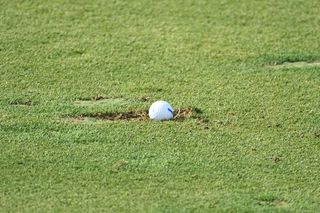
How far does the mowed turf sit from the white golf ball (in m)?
0.09

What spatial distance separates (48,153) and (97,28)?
3.58 metres

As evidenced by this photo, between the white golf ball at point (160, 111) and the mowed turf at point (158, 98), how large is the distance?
3.6 inches

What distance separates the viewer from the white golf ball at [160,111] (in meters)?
8.57

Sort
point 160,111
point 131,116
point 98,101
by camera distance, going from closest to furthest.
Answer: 1. point 160,111
2. point 131,116
3. point 98,101

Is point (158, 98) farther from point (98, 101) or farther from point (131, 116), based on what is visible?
point (98, 101)

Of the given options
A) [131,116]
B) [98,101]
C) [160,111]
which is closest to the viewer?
[160,111]

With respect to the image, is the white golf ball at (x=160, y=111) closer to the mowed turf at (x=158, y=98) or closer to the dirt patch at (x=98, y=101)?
the mowed turf at (x=158, y=98)

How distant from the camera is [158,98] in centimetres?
915

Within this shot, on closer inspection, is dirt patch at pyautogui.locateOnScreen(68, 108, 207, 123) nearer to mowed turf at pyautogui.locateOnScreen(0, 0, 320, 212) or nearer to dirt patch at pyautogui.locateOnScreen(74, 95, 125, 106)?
mowed turf at pyautogui.locateOnScreen(0, 0, 320, 212)

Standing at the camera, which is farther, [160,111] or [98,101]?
[98,101]

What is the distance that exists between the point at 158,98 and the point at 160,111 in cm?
59

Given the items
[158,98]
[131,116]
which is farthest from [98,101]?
[158,98]

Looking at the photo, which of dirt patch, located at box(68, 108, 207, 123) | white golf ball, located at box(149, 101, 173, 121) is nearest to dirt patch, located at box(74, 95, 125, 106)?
dirt patch, located at box(68, 108, 207, 123)

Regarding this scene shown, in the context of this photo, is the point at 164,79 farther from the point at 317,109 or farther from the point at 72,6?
the point at 72,6
